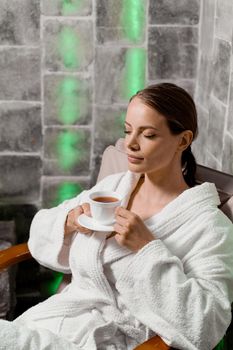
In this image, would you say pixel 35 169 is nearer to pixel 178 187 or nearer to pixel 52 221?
pixel 52 221

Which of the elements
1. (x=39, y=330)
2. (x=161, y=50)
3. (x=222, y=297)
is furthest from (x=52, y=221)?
(x=161, y=50)

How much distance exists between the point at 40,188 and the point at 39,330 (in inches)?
50.5

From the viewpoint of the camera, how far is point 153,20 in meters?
2.75

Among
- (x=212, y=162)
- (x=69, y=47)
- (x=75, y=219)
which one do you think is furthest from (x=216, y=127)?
(x=75, y=219)

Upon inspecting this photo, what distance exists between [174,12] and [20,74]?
743 mm

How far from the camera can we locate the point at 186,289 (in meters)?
1.67

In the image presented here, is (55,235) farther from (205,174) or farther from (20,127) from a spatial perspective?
(20,127)

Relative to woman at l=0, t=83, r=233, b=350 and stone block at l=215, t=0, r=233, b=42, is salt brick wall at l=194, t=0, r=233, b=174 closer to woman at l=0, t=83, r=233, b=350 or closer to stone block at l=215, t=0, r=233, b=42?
stone block at l=215, t=0, r=233, b=42

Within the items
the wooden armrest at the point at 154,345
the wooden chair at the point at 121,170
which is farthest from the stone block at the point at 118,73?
the wooden armrest at the point at 154,345

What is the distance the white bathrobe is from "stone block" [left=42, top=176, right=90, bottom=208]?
89cm

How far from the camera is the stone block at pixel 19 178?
115 inches

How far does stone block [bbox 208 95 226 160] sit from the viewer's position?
8.07 feet

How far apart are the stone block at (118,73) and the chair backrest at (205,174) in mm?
506

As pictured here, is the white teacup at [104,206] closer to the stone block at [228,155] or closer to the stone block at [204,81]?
the stone block at [228,155]
